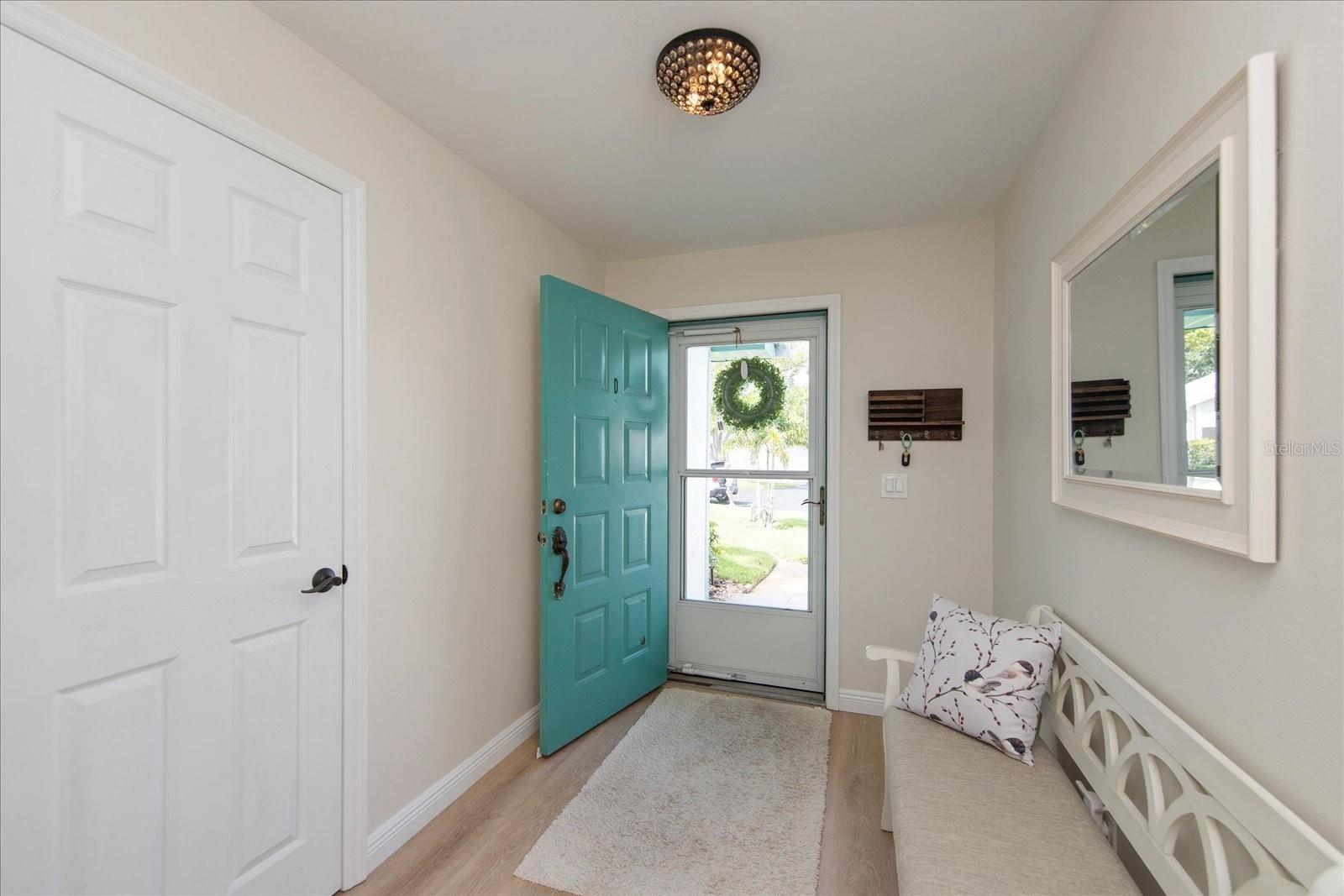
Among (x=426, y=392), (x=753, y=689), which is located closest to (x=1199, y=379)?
(x=426, y=392)

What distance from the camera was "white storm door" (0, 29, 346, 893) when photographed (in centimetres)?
108

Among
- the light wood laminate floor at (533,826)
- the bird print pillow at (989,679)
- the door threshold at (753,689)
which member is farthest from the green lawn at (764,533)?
the bird print pillow at (989,679)

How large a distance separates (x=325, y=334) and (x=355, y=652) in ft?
3.15

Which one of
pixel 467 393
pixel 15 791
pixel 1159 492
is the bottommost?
pixel 15 791

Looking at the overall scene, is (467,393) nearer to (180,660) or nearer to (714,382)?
(180,660)

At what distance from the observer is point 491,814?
2.04 meters

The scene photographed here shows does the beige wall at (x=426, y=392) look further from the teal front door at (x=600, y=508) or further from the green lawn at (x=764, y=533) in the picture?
the green lawn at (x=764, y=533)

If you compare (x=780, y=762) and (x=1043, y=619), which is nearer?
(x=1043, y=619)

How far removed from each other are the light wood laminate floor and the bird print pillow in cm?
52

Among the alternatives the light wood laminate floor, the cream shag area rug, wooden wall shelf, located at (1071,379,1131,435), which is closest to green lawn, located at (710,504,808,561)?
the cream shag area rug

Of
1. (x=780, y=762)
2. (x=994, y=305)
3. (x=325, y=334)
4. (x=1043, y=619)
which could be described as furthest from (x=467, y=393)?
(x=994, y=305)

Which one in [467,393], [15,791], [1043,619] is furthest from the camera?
[467,393]

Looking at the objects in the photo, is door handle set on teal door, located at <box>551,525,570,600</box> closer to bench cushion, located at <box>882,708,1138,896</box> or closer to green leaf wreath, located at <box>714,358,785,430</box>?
green leaf wreath, located at <box>714,358,785,430</box>

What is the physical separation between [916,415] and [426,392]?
2187 mm
